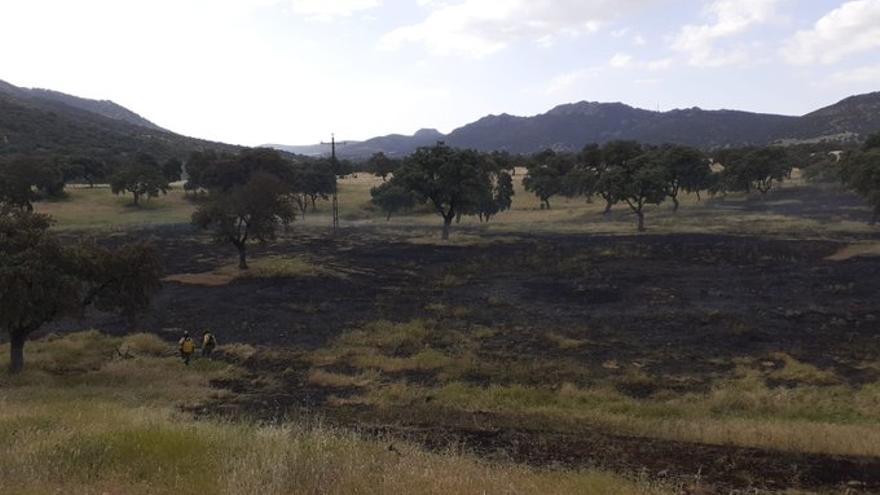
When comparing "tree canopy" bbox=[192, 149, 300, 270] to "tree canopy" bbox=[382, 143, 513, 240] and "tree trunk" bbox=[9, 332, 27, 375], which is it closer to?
"tree canopy" bbox=[382, 143, 513, 240]

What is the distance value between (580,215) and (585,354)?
69984mm

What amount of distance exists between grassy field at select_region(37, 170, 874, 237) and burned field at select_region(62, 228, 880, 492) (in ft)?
57.7

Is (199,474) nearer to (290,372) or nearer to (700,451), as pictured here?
(700,451)

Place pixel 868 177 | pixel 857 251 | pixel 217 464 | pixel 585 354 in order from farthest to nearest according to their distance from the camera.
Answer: pixel 868 177, pixel 857 251, pixel 585 354, pixel 217 464

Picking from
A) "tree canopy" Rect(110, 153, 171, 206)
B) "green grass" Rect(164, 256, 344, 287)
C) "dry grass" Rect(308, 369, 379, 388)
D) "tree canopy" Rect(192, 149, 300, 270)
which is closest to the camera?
"dry grass" Rect(308, 369, 379, 388)

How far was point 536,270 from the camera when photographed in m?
50.7

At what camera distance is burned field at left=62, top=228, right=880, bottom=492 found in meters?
16.7

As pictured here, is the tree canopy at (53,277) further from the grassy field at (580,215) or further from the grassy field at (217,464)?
the grassy field at (580,215)

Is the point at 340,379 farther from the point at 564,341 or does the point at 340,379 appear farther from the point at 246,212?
the point at 246,212

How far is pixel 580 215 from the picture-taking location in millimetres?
96438

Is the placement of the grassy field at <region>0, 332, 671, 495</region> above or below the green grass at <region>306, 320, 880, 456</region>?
above

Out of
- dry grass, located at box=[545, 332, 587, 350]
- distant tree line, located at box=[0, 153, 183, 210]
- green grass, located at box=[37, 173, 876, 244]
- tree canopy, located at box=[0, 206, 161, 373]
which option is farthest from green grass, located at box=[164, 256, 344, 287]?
distant tree line, located at box=[0, 153, 183, 210]

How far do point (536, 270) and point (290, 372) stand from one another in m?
27.6

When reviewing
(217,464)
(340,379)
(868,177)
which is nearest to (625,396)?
(340,379)
